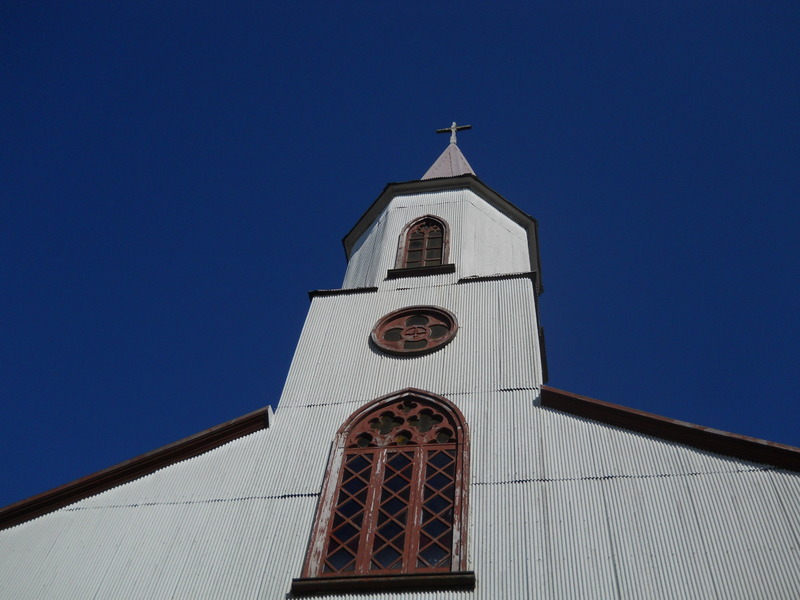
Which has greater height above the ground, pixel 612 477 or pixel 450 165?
pixel 450 165

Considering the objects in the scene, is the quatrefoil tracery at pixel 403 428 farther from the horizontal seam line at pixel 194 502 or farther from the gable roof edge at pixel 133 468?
the gable roof edge at pixel 133 468

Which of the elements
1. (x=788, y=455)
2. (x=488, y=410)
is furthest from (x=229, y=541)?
(x=788, y=455)

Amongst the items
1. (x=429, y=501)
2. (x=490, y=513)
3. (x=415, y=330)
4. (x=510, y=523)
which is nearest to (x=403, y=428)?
(x=429, y=501)

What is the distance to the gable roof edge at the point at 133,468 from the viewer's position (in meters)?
11.6

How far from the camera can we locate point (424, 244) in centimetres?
1841

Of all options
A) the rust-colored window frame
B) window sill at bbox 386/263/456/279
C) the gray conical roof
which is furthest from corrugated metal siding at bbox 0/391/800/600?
the gray conical roof

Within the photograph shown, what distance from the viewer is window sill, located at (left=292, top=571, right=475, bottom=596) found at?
30.2 ft

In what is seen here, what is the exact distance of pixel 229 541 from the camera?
34.2ft

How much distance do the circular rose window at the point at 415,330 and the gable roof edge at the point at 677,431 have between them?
111 inches

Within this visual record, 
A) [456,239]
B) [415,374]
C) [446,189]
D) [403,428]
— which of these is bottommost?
[403,428]

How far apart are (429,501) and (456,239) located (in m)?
8.61

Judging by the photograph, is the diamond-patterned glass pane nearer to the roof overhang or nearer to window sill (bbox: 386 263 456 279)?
window sill (bbox: 386 263 456 279)

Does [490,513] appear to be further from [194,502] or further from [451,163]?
[451,163]

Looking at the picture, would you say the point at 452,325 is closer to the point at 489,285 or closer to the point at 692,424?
the point at 489,285
